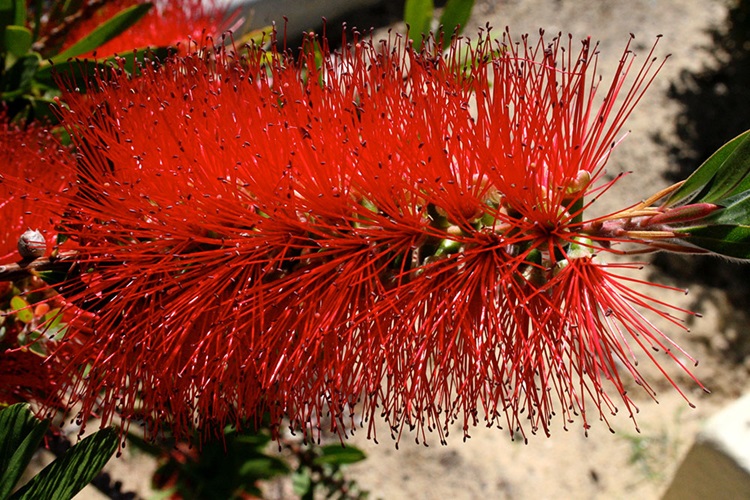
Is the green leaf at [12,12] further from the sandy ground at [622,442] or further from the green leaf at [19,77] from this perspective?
the sandy ground at [622,442]

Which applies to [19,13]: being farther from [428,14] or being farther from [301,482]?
[301,482]

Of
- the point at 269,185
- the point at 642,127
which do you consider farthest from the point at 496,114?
the point at 642,127

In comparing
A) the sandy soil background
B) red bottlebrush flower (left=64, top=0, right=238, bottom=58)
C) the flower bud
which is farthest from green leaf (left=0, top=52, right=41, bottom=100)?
the sandy soil background

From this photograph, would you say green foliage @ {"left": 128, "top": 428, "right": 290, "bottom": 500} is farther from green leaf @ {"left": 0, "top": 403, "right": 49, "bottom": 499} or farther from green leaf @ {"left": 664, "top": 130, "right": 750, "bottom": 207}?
green leaf @ {"left": 664, "top": 130, "right": 750, "bottom": 207}

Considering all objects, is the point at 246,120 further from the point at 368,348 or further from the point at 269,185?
the point at 368,348

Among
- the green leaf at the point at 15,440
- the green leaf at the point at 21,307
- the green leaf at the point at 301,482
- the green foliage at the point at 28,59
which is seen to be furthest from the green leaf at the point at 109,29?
the green leaf at the point at 301,482

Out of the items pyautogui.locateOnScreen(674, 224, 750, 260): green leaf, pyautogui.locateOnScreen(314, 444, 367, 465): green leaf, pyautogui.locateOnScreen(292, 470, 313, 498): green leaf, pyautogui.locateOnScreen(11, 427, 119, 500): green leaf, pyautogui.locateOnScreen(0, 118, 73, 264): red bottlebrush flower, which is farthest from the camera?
pyautogui.locateOnScreen(292, 470, 313, 498): green leaf
